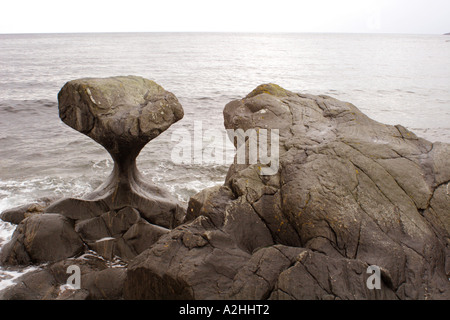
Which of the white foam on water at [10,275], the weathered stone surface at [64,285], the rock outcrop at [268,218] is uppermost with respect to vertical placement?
the rock outcrop at [268,218]

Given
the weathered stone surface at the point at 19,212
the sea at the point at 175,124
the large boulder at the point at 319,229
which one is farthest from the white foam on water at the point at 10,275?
the large boulder at the point at 319,229

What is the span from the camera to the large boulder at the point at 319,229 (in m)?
3.12

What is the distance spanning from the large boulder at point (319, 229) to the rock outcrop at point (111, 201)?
1.61m

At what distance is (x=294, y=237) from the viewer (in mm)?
3824

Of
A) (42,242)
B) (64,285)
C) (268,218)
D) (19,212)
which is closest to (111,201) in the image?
(42,242)

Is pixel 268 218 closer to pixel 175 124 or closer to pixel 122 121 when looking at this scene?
pixel 122 121

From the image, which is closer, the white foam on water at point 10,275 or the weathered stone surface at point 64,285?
the weathered stone surface at point 64,285

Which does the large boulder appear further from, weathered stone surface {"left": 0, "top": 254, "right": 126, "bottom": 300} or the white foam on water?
the white foam on water

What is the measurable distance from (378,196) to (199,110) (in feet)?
43.2

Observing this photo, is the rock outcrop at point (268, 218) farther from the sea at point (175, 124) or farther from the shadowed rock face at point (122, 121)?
the sea at point (175, 124)

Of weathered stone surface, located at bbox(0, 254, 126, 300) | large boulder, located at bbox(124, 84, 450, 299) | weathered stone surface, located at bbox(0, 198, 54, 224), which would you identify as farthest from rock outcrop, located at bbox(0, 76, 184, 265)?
large boulder, located at bbox(124, 84, 450, 299)

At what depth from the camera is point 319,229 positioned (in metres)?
3.65
